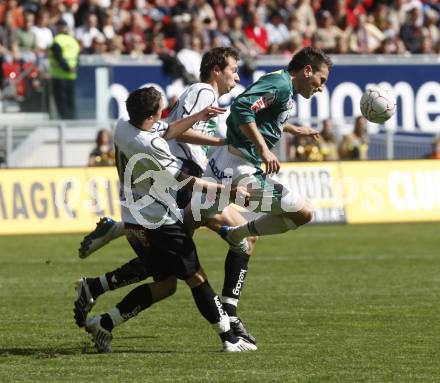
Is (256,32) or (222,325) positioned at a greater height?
(256,32)

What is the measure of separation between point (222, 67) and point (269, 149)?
2.75 feet

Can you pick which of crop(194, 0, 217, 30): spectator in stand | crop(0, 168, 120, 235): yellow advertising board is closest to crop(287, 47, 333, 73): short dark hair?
crop(0, 168, 120, 235): yellow advertising board

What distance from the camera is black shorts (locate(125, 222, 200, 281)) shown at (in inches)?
342

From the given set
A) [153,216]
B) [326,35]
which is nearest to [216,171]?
[153,216]

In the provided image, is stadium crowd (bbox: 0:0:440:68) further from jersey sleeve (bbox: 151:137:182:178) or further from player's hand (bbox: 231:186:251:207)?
jersey sleeve (bbox: 151:137:182:178)

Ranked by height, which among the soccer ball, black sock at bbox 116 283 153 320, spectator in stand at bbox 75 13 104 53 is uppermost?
the soccer ball

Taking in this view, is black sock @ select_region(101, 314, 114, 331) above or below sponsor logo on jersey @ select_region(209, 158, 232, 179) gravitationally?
below

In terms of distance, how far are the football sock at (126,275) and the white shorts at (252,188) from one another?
2.20 ft

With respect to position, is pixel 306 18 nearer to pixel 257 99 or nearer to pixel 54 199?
pixel 54 199

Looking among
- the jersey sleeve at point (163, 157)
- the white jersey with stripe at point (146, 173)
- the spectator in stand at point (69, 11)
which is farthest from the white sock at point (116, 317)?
the spectator in stand at point (69, 11)

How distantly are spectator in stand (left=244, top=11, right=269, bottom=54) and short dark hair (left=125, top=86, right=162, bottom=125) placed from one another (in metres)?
17.3

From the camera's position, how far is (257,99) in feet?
30.3

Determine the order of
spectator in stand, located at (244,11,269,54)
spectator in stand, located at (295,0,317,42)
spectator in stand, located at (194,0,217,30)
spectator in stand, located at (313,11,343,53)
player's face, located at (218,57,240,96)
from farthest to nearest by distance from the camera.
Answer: spectator in stand, located at (295,0,317,42), spectator in stand, located at (313,11,343,53), spectator in stand, located at (244,11,269,54), spectator in stand, located at (194,0,217,30), player's face, located at (218,57,240,96)

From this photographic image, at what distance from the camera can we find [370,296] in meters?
12.4
